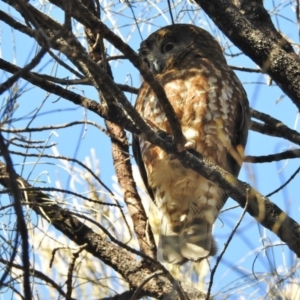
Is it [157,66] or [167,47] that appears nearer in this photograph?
[157,66]

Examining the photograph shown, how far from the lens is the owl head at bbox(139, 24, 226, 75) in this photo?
3.72m

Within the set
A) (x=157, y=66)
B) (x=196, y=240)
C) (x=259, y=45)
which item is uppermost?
(x=157, y=66)

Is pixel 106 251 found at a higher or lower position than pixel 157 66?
lower

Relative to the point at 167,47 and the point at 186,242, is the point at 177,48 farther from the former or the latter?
the point at 186,242

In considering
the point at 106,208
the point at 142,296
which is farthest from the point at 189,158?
the point at 106,208

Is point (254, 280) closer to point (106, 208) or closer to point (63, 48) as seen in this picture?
point (63, 48)

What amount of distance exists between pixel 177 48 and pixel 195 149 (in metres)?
0.92

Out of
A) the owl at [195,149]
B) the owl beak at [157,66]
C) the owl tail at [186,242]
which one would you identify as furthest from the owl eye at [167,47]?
the owl tail at [186,242]

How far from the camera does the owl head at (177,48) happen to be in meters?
3.72

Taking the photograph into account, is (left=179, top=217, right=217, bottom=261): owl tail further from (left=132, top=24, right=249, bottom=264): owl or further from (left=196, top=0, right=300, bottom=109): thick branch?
(left=196, top=0, right=300, bottom=109): thick branch

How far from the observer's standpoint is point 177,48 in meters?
3.83

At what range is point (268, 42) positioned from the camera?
2.65m

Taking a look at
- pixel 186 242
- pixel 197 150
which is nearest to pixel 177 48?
pixel 197 150

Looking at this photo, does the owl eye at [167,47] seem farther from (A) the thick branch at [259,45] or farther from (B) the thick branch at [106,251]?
(B) the thick branch at [106,251]
